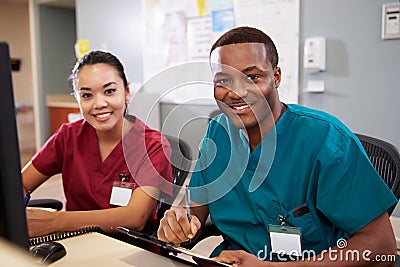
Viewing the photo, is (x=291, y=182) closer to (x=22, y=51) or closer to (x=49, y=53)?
(x=49, y=53)

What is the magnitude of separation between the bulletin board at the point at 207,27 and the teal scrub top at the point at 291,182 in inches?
63.9

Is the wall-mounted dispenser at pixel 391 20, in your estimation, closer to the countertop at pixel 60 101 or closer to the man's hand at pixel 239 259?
the man's hand at pixel 239 259

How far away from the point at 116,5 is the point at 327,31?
223cm

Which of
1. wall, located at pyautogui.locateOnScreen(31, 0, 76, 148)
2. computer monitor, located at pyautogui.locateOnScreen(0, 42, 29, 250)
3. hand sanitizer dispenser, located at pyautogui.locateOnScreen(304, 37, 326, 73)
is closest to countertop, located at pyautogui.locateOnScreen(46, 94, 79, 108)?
wall, located at pyautogui.locateOnScreen(31, 0, 76, 148)

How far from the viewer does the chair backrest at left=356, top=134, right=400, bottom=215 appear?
117 cm

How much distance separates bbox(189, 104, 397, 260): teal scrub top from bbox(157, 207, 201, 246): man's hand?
15 centimetres

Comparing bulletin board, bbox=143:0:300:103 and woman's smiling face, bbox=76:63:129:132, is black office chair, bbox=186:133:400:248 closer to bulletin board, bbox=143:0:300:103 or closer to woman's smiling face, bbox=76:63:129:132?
woman's smiling face, bbox=76:63:129:132

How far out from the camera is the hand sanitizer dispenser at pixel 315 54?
2.72 m

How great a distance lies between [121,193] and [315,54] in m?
1.80

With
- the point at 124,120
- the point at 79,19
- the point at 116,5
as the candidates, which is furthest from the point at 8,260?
the point at 79,19

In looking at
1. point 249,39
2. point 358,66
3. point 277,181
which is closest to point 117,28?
point 358,66

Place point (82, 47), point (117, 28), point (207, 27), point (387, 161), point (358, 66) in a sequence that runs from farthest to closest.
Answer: point (82, 47)
point (117, 28)
point (207, 27)
point (358, 66)
point (387, 161)

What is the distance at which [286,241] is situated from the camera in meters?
1.06

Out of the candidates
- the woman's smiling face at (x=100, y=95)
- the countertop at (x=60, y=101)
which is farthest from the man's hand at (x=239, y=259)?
the countertop at (x=60, y=101)
